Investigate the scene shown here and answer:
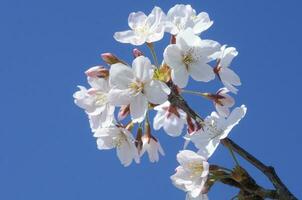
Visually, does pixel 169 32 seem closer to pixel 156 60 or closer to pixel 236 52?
pixel 156 60

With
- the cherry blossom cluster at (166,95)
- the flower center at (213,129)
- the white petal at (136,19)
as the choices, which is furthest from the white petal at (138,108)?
the white petal at (136,19)

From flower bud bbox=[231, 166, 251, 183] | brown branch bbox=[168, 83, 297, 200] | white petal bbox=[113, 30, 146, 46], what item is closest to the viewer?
brown branch bbox=[168, 83, 297, 200]

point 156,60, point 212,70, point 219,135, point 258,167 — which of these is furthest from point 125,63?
point 258,167

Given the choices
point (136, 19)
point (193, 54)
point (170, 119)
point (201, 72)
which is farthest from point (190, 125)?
point (136, 19)

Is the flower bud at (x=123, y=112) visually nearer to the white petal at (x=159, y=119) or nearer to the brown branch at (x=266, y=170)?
the white petal at (x=159, y=119)

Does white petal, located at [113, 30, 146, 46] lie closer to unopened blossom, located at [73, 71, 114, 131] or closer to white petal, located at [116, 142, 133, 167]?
unopened blossom, located at [73, 71, 114, 131]

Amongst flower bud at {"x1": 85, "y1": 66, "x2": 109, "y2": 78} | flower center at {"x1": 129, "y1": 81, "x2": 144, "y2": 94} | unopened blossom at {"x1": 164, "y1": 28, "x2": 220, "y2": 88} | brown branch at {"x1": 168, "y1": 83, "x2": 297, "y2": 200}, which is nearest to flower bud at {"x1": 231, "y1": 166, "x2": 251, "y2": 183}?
brown branch at {"x1": 168, "y1": 83, "x2": 297, "y2": 200}
